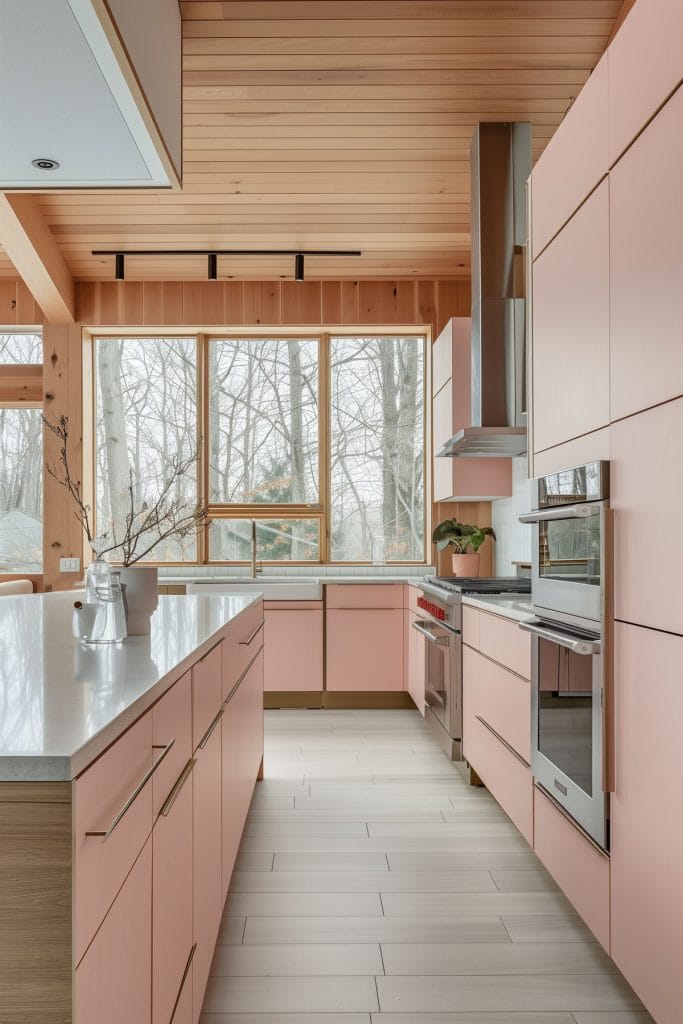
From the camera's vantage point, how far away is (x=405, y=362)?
5.50m

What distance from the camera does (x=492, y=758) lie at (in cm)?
290

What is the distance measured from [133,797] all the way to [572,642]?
1234 mm

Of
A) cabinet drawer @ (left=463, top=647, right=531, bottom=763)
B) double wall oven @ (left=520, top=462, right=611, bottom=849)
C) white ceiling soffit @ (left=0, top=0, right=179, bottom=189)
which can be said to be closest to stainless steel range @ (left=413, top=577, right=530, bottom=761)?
cabinet drawer @ (left=463, top=647, right=531, bottom=763)

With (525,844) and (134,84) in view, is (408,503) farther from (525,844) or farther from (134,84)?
(134,84)

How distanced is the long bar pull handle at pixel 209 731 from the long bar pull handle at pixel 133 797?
1.16 feet

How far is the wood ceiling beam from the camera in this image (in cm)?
436

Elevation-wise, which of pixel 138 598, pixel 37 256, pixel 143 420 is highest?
pixel 37 256

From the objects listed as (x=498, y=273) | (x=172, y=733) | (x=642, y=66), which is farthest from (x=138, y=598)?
(x=498, y=273)

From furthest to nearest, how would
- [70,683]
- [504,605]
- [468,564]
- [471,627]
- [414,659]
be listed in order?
[468,564]
[414,659]
[471,627]
[504,605]
[70,683]

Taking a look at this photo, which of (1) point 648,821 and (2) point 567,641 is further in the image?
(2) point 567,641

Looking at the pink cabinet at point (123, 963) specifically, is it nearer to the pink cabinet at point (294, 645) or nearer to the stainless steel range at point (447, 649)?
the stainless steel range at point (447, 649)

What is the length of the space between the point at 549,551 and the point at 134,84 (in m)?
1.68

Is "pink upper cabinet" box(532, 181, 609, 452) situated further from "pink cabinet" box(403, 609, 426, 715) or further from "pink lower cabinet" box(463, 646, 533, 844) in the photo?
"pink cabinet" box(403, 609, 426, 715)

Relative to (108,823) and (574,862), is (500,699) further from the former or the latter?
(108,823)
